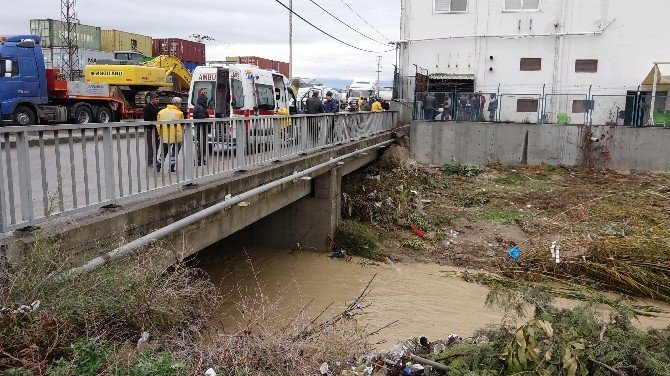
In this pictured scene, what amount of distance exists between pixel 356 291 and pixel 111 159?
6.15 metres

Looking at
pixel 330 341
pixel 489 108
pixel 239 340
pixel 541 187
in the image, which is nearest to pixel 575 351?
pixel 330 341

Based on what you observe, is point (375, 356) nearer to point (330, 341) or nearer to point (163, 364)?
point (330, 341)

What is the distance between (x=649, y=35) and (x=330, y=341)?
24.3m

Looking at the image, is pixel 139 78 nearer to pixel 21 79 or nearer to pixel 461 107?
pixel 21 79

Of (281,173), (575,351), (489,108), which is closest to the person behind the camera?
(575,351)

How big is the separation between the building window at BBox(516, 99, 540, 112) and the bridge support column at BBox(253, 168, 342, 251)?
41.1 feet

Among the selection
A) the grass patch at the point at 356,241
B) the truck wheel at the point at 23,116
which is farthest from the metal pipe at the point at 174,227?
the truck wheel at the point at 23,116

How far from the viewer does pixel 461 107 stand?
22500mm

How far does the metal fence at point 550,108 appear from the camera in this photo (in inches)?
829

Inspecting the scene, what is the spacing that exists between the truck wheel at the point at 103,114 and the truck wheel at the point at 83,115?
0.95 feet

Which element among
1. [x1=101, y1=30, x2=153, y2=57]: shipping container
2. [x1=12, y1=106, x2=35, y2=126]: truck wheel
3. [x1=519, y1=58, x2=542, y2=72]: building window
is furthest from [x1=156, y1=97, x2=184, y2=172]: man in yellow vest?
[x1=101, y1=30, x2=153, y2=57]: shipping container

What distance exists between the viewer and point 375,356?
17.9ft

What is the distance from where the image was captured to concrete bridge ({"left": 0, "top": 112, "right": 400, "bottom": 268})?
16.8ft

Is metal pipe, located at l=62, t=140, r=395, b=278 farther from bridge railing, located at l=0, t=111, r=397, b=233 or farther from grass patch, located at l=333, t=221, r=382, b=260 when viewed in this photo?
grass patch, located at l=333, t=221, r=382, b=260
